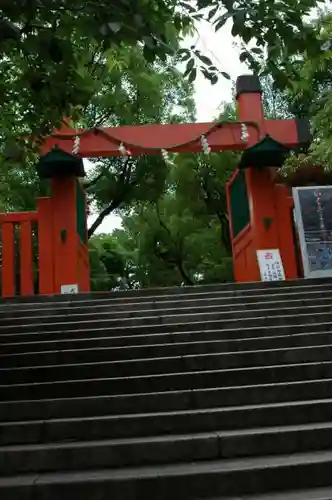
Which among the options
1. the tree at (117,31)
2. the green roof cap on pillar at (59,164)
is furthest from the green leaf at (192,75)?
the green roof cap on pillar at (59,164)

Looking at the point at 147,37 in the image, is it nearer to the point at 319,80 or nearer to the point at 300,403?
the point at 300,403

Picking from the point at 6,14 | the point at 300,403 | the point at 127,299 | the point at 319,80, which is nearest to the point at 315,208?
the point at 319,80

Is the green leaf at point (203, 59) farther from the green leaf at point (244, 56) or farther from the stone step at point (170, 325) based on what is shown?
the stone step at point (170, 325)

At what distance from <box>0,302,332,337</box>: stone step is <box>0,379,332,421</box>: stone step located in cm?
147

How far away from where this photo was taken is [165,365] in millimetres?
4754

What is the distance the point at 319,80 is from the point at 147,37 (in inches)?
291

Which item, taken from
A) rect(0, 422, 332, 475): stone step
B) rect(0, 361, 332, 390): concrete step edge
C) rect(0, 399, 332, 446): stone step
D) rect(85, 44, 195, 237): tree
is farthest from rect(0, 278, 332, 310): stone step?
rect(85, 44, 195, 237): tree

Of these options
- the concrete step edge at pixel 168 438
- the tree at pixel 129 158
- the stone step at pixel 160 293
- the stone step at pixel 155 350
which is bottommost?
the concrete step edge at pixel 168 438

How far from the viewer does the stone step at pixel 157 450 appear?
3467 millimetres

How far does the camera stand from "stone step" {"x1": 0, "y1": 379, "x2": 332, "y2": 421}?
4.09 m

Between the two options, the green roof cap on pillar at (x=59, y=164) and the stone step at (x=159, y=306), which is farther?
the green roof cap on pillar at (x=59, y=164)

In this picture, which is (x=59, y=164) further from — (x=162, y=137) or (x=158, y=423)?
(x=158, y=423)

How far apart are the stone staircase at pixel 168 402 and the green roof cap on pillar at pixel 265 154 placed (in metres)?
3.45

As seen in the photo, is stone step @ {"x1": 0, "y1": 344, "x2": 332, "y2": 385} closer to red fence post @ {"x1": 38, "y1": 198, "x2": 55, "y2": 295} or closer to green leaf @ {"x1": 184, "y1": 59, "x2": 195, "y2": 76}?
green leaf @ {"x1": 184, "y1": 59, "x2": 195, "y2": 76}
